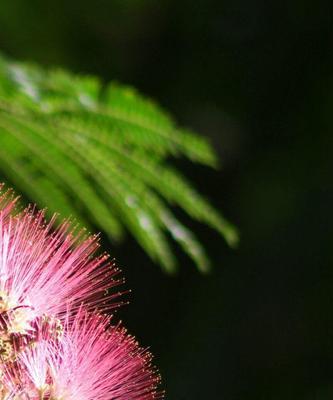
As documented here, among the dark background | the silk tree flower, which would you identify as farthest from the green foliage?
the dark background

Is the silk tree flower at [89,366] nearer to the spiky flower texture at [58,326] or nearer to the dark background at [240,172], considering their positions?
the spiky flower texture at [58,326]

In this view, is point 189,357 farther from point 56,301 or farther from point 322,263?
point 56,301

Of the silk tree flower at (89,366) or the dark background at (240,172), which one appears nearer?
the silk tree flower at (89,366)

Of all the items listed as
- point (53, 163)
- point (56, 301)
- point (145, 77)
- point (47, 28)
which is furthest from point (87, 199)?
point (145, 77)

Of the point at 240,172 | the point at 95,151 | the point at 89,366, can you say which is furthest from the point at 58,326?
the point at 240,172

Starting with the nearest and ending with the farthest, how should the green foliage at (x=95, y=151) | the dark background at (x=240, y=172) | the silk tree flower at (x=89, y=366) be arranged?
the silk tree flower at (x=89, y=366) < the green foliage at (x=95, y=151) < the dark background at (x=240, y=172)

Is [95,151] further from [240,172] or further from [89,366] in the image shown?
[240,172]

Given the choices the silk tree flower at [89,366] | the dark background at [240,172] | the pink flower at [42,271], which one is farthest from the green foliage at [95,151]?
the dark background at [240,172]
